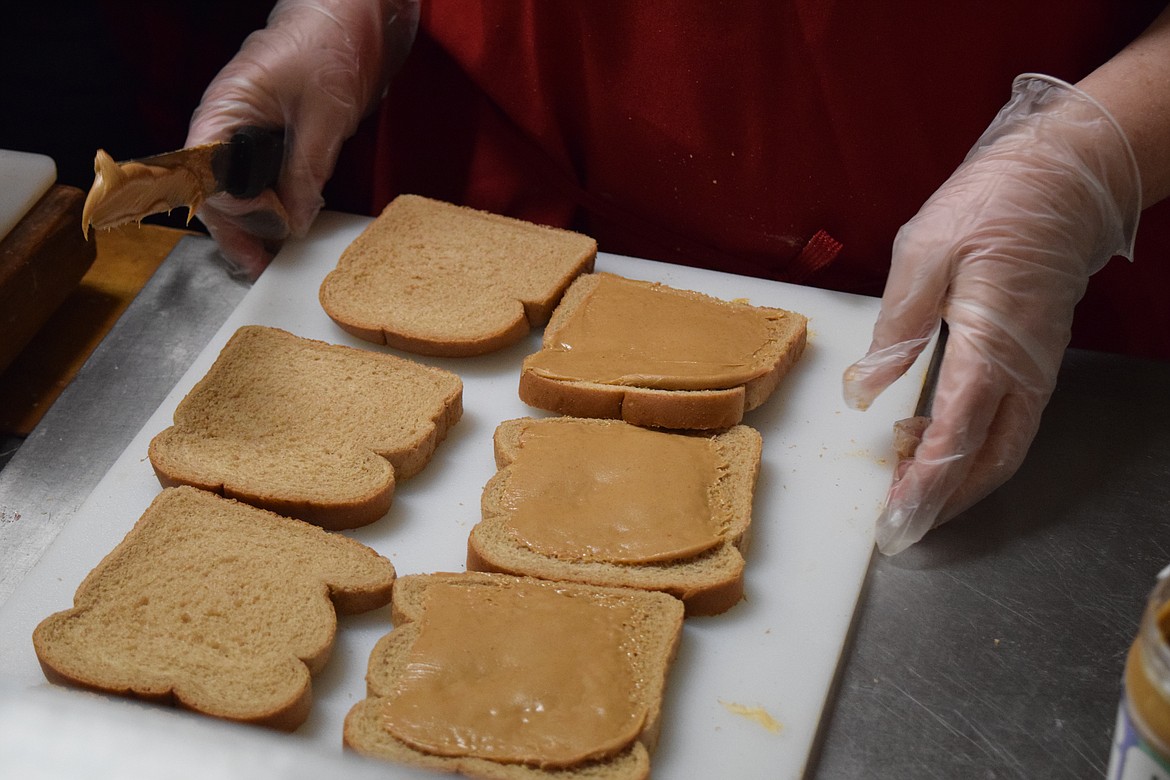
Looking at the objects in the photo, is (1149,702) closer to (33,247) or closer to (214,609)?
(214,609)

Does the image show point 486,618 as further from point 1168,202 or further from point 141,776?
point 1168,202

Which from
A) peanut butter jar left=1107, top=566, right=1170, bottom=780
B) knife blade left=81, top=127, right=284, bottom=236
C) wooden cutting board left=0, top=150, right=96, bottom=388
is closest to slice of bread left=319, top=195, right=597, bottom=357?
knife blade left=81, top=127, right=284, bottom=236

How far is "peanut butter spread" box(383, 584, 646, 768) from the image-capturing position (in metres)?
1.73

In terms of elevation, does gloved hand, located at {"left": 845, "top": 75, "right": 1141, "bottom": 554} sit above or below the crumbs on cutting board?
above

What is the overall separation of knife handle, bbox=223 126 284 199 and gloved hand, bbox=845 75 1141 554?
1536 millimetres

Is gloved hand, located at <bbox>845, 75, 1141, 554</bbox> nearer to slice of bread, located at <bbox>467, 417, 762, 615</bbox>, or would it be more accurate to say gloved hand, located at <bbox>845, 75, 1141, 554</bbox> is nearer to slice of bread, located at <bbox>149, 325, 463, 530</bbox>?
slice of bread, located at <bbox>467, 417, 762, 615</bbox>

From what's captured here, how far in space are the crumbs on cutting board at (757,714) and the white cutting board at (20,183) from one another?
1.97m

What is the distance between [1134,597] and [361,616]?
4.79 ft

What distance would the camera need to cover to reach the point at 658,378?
2.38 meters

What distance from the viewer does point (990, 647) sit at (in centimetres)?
202

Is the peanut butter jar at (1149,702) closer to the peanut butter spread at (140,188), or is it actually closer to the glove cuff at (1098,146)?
the glove cuff at (1098,146)

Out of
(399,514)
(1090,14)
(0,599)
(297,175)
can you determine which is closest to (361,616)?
(399,514)

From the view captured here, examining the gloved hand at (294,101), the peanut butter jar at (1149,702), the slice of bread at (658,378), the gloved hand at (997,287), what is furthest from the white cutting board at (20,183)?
the peanut butter jar at (1149,702)

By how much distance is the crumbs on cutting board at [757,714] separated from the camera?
1884mm
